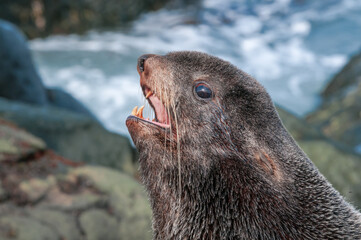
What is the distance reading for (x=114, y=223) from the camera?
516 centimetres

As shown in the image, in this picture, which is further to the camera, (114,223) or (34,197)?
(114,223)

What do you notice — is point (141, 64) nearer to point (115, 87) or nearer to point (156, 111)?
point (156, 111)

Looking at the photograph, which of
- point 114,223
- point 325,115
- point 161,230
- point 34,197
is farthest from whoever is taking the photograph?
point 325,115

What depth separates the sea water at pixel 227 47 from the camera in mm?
13531

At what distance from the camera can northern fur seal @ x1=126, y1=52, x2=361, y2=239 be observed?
241 centimetres

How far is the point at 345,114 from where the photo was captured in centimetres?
1001

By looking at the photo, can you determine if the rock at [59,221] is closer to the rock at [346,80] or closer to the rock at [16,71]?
the rock at [16,71]

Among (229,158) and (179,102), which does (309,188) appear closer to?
(229,158)

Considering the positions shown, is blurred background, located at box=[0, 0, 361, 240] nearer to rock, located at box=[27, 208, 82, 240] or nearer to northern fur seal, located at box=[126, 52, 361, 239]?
rock, located at box=[27, 208, 82, 240]

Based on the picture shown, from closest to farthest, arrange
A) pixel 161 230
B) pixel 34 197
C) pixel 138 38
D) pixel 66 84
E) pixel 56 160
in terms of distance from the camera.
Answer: pixel 161 230 < pixel 34 197 < pixel 56 160 < pixel 66 84 < pixel 138 38

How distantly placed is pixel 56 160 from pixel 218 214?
12.4ft

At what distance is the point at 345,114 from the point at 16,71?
8334 millimetres

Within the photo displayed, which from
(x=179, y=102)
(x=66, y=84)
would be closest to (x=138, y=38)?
(x=66, y=84)

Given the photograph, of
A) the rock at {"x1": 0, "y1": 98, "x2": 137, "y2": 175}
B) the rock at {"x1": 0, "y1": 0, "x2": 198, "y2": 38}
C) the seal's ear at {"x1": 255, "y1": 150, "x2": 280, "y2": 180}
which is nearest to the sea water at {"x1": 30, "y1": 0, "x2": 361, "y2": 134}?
the rock at {"x1": 0, "y1": 0, "x2": 198, "y2": 38}
